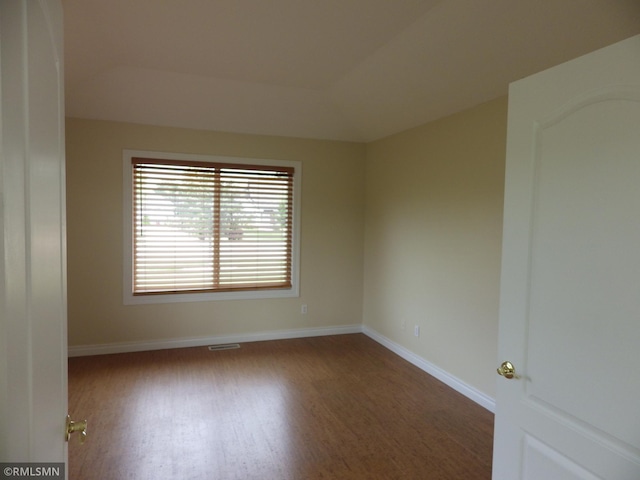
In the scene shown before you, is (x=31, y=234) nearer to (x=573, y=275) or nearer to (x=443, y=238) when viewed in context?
(x=573, y=275)

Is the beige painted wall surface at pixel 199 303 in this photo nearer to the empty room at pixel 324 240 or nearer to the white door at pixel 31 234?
the empty room at pixel 324 240

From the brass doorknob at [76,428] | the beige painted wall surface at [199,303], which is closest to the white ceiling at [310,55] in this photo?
the beige painted wall surface at [199,303]

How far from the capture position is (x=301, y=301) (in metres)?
4.87

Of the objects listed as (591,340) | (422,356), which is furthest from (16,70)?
(422,356)

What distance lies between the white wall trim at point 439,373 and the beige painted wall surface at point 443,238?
0.16 ft

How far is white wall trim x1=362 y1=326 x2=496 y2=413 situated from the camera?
3.18 metres

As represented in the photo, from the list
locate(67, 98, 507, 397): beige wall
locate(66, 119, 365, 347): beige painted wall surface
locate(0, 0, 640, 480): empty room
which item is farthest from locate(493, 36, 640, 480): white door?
locate(66, 119, 365, 347): beige painted wall surface

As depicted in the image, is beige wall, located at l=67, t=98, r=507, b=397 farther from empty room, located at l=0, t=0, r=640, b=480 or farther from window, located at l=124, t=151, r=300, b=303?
window, located at l=124, t=151, r=300, b=303

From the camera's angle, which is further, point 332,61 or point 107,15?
point 332,61

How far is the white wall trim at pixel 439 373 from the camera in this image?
10.4ft

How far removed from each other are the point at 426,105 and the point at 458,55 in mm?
806

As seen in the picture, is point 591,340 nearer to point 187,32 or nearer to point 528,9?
point 528,9

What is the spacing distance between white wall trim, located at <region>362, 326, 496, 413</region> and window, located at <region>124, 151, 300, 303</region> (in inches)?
47.7

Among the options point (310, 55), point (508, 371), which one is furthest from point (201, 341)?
point (508, 371)
